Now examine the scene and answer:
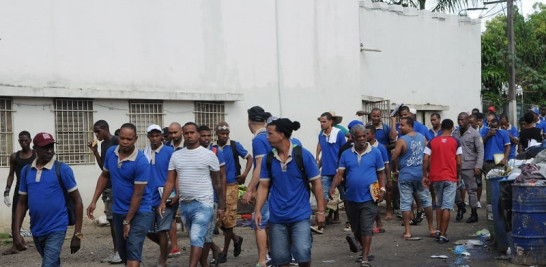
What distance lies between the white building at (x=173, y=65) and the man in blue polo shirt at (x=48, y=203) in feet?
19.8

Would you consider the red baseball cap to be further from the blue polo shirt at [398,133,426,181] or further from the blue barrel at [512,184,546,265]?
the blue polo shirt at [398,133,426,181]

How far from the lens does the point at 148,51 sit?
50.1ft

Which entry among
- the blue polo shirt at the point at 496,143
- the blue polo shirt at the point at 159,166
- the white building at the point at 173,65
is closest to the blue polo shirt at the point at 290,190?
the blue polo shirt at the point at 159,166

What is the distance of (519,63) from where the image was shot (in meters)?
31.4

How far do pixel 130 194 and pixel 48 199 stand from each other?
88cm

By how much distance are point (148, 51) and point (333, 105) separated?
15.0 ft

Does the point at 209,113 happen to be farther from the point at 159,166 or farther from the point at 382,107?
the point at 159,166

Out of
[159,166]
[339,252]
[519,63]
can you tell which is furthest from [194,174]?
[519,63]

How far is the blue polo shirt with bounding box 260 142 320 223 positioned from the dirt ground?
2.63 metres

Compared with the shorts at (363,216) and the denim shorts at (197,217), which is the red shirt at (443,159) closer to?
the shorts at (363,216)

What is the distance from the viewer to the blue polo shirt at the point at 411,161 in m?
11.9

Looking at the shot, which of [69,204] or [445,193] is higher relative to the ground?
[69,204]

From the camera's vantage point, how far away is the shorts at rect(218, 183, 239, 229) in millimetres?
10539

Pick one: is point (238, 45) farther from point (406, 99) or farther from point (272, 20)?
point (406, 99)
